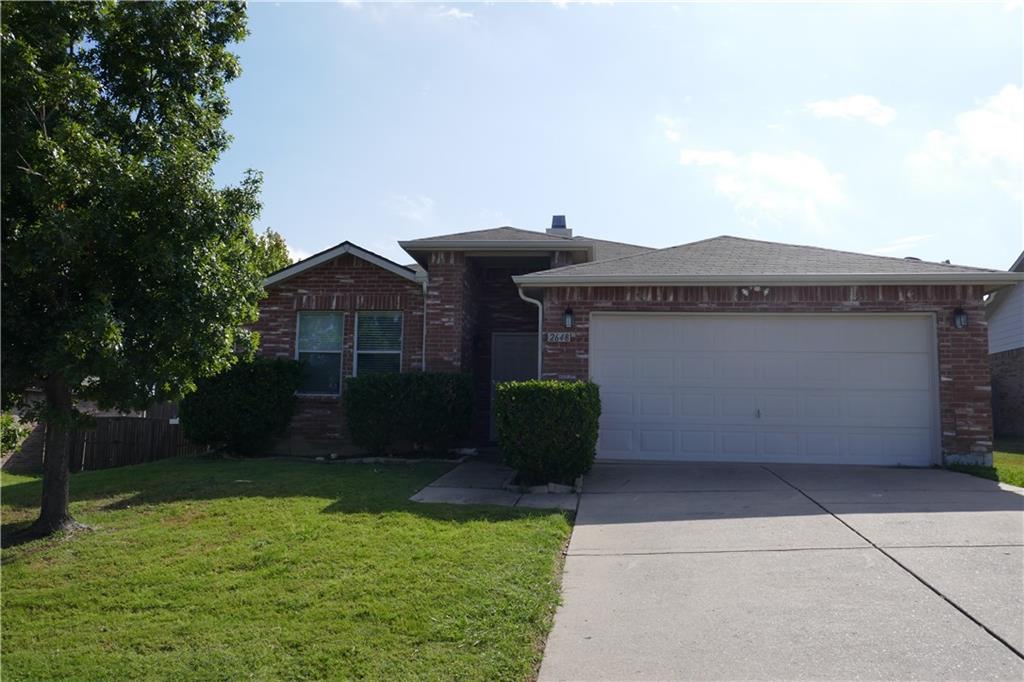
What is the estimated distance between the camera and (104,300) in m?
5.75

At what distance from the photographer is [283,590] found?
485 cm

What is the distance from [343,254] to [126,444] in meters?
6.00

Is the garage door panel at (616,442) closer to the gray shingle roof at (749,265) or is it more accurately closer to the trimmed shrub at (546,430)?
the trimmed shrub at (546,430)

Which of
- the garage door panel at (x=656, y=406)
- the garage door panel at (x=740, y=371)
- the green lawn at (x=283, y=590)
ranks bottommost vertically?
the green lawn at (x=283, y=590)

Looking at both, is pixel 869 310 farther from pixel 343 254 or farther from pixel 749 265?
pixel 343 254

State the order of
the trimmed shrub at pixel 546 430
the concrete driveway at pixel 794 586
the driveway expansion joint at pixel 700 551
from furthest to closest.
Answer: the trimmed shrub at pixel 546 430, the driveway expansion joint at pixel 700 551, the concrete driveway at pixel 794 586

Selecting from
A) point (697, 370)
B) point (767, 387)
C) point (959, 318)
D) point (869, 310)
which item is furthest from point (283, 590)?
point (959, 318)

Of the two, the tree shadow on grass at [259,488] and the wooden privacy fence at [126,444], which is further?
the wooden privacy fence at [126,444]

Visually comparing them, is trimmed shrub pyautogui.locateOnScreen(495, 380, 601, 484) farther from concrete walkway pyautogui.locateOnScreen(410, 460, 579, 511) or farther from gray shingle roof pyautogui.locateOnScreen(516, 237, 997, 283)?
→ gray shingle roof pyautogui.locateOnScreen(516, 237, 997, 283)

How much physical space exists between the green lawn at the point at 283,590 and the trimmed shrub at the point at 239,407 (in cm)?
350

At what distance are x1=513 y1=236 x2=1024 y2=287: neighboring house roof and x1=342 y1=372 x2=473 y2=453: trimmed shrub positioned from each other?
88.2 inches

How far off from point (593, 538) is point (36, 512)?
6185mm

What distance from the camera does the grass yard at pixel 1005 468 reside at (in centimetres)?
868

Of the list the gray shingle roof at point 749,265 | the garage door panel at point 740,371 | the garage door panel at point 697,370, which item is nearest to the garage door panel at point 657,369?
the garage door panel at point 697,370
